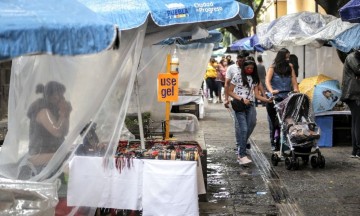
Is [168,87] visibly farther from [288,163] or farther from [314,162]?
[314,162]

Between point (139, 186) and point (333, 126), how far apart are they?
6.27 meters

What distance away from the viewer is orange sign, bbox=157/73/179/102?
6.84 metres

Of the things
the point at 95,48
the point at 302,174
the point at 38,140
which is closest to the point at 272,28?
the point at 302,174

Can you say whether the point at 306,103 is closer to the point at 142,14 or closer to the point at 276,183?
the point at 276,183

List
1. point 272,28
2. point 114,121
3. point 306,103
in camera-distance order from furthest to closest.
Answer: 1. point 272,28
2. point 306,103
3. point 114,121

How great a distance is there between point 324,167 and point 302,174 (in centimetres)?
64

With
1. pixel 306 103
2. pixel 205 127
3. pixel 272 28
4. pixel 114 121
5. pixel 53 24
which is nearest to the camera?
pixel 53 24

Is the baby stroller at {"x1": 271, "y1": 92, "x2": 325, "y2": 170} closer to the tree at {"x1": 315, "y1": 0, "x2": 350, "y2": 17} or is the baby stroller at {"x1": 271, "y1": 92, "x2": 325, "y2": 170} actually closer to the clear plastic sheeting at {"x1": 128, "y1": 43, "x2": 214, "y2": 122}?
the clear plastic sheeting at {"x1": 128, "y1": 43, "x2": 214, "y2": 122}

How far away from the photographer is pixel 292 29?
11.0 metres

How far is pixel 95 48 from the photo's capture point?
132 inches

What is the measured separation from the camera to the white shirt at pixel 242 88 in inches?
331

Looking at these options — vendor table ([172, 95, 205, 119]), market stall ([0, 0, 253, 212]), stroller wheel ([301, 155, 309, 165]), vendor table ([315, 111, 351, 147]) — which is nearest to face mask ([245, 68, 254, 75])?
stroller wheel ([301, 155, 309, 165])

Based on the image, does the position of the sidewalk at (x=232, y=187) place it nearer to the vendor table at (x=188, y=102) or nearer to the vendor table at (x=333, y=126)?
the vendor table at (x=333, y=126)

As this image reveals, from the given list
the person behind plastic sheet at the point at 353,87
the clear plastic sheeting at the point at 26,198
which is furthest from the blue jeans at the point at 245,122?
the clear plastic sheeting at the point at 26,198
